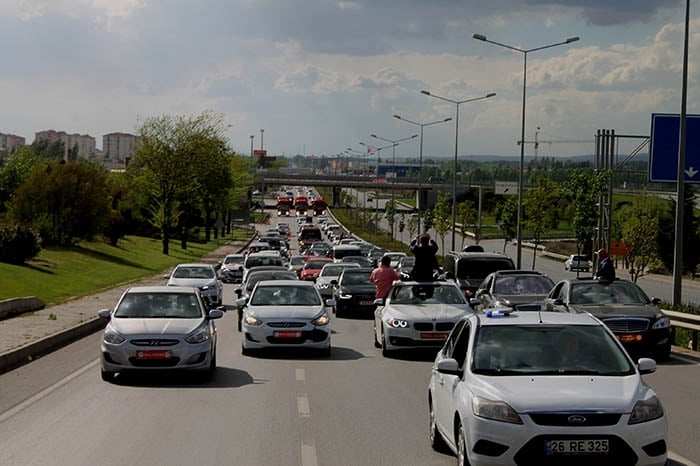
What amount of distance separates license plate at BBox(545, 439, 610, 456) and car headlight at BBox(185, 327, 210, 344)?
30.9ft

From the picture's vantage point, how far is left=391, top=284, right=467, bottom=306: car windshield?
74.5 feet

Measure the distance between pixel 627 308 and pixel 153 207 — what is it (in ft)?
228

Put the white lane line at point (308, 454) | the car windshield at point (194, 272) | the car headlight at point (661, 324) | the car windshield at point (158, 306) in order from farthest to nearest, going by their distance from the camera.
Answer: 1. the car windshield at point (194, 272)
2. the car headlight at point (661, 324)
3. the car windshield at point (158, 306)
4. the white lane line at point (308, 454)

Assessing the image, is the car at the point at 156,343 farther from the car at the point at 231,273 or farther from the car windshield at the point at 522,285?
the car at the point at 231,273

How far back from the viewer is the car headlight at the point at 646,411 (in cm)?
895

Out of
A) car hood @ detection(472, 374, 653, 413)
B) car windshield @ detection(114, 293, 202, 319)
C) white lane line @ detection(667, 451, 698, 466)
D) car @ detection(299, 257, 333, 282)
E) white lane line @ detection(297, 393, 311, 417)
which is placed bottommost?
car @ detection(299, 257, 333, 282)

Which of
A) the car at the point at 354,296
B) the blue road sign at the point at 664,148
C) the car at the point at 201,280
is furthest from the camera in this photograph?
the car at the point at 201,280

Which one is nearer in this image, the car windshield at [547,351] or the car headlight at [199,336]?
the car windshield at [547,351]

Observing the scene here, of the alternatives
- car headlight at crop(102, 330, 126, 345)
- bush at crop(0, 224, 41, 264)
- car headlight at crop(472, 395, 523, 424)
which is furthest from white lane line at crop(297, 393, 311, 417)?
bush at crop(0, 224, 41, 264)

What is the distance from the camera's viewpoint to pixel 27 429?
41.9 ft

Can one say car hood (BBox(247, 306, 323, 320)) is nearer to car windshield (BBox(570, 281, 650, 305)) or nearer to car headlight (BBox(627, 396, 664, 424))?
car windshield (BBox(570, 281, 650, 305))

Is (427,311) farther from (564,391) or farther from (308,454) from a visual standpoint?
(564,391)

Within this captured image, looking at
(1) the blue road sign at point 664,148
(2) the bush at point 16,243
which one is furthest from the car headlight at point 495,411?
(2) the bush at point 16,243

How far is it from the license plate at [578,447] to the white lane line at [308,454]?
2650 mm
